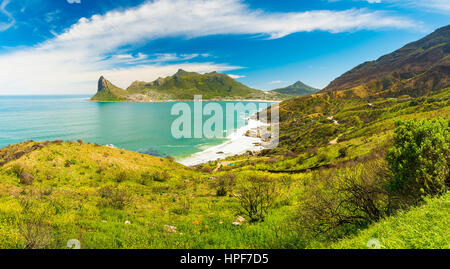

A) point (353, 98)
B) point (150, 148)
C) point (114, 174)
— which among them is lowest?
point (150, 148)

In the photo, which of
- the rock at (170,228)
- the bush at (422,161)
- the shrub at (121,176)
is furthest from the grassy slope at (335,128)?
the shrub at (121,176)

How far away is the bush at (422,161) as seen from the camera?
23.6 feet

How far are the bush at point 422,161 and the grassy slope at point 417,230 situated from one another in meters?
1.00

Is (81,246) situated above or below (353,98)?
below

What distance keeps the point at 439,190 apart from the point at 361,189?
2.41m

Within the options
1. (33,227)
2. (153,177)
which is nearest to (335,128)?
(153,177)

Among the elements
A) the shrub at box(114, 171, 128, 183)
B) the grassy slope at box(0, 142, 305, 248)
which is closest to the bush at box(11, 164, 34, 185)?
the grassy slope at box(0, 142, 305, 248)

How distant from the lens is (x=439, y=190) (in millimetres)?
6859

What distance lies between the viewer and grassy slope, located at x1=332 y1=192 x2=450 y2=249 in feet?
14.8

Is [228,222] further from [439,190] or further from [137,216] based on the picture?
Answer: [439,190]

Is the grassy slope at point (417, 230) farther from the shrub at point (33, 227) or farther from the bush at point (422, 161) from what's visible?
the shrub at point (33, 227)

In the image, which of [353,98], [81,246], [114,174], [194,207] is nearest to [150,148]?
[114,174]

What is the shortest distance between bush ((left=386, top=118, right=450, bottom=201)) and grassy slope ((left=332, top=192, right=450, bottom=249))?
100 cm

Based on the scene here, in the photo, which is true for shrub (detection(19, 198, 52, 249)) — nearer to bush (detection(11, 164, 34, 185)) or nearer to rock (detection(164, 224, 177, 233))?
rock (detection(164, 224, 177, 233))
